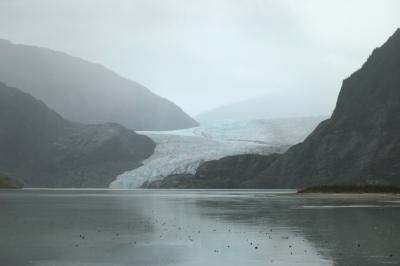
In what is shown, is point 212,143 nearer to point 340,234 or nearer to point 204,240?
point 340,234

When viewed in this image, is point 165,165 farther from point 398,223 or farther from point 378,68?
point 398,223

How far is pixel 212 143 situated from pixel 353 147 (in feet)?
135

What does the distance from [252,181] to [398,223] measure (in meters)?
120

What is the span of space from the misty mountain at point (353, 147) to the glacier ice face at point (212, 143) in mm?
3555

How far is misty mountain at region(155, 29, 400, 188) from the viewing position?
119562 millimetres

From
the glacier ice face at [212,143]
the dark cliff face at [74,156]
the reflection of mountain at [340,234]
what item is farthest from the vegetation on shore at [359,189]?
the dark cliff face at [74,156]

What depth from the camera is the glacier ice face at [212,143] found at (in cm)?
15000

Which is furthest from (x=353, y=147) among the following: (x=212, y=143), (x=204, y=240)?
(x=204, y=240)

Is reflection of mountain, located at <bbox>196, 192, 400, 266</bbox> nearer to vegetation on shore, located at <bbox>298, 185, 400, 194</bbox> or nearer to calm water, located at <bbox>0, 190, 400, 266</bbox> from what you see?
calm water, located at <bbox>0, 190, 400, 266</bbox>

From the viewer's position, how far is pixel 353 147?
130 m

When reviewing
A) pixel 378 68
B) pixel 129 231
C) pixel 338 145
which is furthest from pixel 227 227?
pixel 378 68

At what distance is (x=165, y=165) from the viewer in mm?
149000

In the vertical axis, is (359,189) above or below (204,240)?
above

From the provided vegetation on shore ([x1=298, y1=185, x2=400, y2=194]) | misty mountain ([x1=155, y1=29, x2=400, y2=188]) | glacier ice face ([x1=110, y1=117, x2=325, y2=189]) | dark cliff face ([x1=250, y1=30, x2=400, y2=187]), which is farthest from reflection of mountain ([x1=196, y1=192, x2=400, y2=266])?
glacier ice face ([x1=110, y1=117, x2=325, y2=189])
